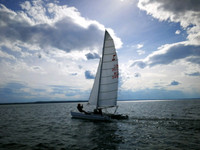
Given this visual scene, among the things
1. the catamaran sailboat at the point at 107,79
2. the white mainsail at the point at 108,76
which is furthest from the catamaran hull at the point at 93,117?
the white mainsail at the point at 108,76

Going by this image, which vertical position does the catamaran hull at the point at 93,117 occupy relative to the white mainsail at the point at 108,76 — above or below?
below

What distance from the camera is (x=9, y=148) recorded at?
1249 centimetres

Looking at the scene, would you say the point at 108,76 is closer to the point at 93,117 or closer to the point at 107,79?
the point at 107,79

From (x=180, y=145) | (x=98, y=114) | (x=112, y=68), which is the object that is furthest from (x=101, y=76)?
(x=180, y=145)

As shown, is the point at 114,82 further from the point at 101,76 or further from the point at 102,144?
the point at 102,144

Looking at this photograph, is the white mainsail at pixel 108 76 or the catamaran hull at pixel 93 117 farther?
the white mainsail at pixel 108 76

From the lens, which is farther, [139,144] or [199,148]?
[139,144]

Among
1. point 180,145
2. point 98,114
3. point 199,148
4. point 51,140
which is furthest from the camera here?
point 98,114

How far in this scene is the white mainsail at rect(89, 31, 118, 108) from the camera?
83.1 ft

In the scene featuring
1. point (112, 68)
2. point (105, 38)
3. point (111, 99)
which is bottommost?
point (111, 99)

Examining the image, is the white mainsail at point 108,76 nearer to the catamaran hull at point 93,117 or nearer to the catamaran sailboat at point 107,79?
the catamaran sailboat at point 107,79

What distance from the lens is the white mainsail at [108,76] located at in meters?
25.3

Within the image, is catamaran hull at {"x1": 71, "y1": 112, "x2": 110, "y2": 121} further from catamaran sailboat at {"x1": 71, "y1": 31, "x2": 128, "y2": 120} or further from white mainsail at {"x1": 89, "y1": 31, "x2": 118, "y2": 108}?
white mainsail at {"x1": 89, "y1": 31, "x2": 118, "y2": 108}

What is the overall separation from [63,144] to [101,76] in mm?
14258
